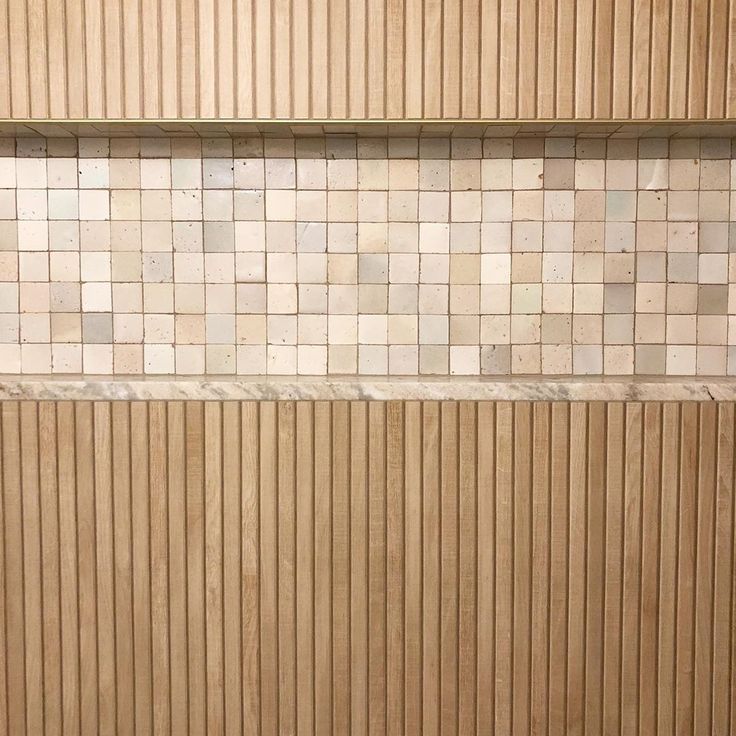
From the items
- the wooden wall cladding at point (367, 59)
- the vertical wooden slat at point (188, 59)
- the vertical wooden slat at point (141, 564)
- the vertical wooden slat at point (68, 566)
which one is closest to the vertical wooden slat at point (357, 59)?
the wooden wall cladding at point (367, 59)

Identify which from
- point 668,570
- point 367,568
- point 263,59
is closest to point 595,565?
point 668,570

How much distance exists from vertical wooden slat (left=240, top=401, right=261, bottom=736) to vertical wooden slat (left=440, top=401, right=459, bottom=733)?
0.42m

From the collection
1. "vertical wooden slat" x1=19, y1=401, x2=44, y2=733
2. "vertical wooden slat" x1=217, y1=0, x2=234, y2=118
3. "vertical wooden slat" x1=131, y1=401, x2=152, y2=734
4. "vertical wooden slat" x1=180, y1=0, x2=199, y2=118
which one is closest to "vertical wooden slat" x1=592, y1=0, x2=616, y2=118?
"vertical wooden slat" x1=217, y1=0, x2=234, y2=118

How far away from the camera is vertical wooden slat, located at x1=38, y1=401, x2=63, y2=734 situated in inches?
55.2

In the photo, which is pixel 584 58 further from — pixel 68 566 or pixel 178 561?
pixel 68 566

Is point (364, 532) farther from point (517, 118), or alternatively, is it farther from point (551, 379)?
point (517, 118)

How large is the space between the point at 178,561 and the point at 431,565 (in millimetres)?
569

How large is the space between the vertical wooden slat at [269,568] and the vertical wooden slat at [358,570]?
0.56 feet

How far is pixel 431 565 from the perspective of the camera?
1.42m

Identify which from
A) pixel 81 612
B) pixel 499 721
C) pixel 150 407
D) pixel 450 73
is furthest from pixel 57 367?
pixel 499 721

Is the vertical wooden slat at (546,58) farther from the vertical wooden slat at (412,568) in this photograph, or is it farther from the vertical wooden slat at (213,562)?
the vertical wooden slat at (213,562)

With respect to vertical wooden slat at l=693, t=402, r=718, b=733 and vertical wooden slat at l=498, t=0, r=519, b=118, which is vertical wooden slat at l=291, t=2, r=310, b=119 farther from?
vertical wooden slat at l=693, t=402, r=718, b=733

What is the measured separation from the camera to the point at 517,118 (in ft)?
4.48

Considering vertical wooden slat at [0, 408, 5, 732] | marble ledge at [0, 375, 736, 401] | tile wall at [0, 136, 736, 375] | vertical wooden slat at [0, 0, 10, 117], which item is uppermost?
vertical wooden slat at [0, 0, 10, 117]
